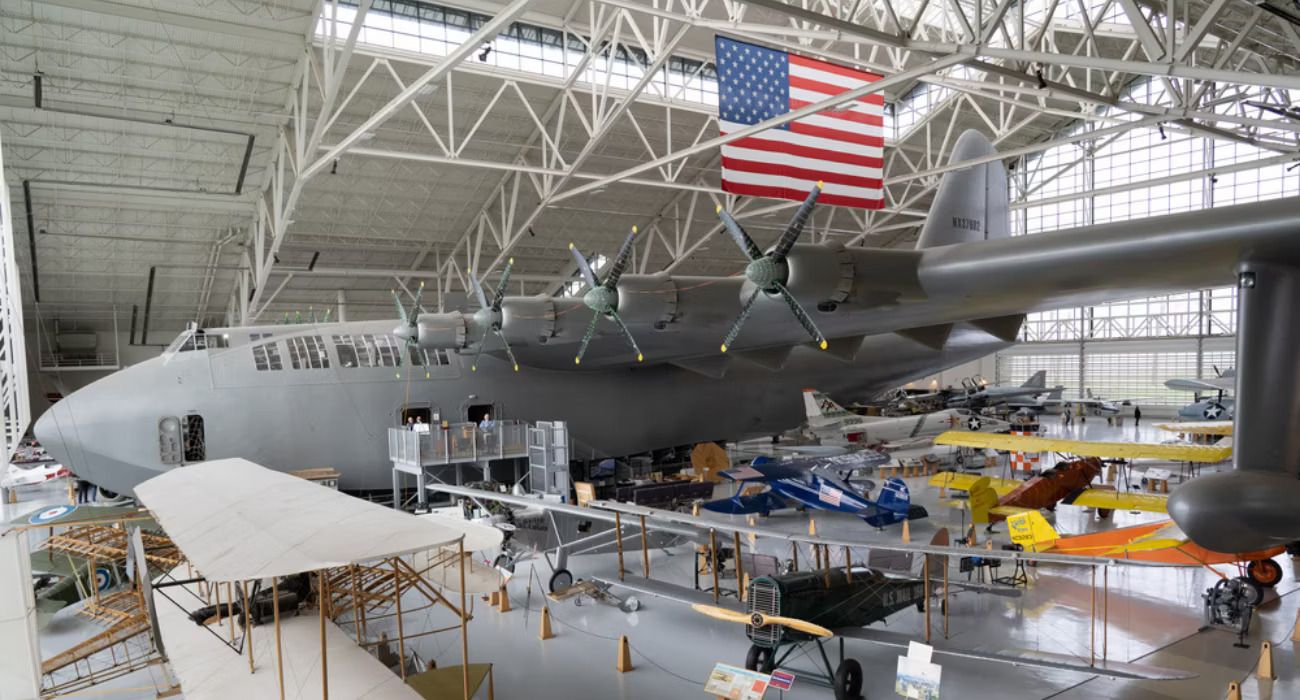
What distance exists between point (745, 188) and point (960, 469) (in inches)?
507

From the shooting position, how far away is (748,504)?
1700 centimetres

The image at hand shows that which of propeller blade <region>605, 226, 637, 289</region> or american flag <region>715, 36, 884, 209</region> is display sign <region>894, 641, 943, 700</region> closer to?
propeller blade <region>605, 226, 637, 289</region>

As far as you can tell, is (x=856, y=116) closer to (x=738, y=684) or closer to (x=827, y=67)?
(x=827, y=67)

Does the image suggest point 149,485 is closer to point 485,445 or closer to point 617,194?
point 485,445

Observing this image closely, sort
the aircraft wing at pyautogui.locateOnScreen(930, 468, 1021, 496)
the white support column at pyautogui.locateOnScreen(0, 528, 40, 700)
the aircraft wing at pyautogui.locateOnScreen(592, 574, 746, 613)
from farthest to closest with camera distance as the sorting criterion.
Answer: the aircraft wing at pyautogui.locateOnScreen(930, 468, 1021, 496) → the aircraft wing at pyautogui.locateOnScreen(592, 574, 746, 613) → the white support column at pyautogui.locateOnScreen(0, 528, 40, 700)

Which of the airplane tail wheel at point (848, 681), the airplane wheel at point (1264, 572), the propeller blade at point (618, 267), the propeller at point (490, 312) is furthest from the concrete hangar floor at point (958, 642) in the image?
the propeller at point (490, 312)

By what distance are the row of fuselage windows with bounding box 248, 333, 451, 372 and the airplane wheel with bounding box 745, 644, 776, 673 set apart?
40.4ft

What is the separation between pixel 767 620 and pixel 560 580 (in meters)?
5.07

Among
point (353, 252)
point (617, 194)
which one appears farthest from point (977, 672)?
point (353, 252)

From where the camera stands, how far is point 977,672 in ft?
27.9

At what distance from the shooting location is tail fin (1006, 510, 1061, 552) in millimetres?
10719

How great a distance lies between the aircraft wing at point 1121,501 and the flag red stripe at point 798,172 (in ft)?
27.8

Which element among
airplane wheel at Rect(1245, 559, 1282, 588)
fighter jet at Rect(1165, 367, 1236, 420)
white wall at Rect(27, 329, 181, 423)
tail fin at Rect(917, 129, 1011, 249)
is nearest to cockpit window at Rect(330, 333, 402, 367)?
tail fin at Rect(917, 129, 1011, 249)

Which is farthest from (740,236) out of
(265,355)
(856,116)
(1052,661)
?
(265,355)
